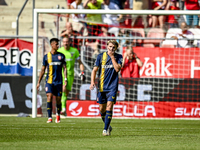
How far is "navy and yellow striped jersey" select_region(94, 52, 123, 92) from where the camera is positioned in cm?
729

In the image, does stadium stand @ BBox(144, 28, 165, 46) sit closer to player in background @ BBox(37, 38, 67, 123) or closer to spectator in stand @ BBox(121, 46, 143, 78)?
spectator in stand @ BBox(121, 46, 143, 78)

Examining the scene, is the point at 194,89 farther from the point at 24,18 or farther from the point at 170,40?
the point at 24,18

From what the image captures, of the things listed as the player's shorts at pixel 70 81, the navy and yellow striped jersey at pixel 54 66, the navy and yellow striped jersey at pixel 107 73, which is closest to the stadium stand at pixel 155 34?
the player's shorts at pixel 70 81

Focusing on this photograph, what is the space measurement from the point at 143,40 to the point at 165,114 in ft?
8.79

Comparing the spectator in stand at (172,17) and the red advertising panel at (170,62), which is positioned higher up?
the spectator in stand at (172,17)

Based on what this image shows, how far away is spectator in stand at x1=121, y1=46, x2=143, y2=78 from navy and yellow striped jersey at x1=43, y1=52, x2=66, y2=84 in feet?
11.9

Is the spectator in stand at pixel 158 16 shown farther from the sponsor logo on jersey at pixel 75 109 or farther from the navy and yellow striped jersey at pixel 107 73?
the navy and yellow striped jersey at pixel 107 73

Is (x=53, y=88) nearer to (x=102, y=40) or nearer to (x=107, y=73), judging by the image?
(x=107, y=73)

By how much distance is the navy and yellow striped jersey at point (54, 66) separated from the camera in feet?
33.0

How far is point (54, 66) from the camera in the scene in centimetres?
1011

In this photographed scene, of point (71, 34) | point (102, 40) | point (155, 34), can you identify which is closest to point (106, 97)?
point (71, 34)

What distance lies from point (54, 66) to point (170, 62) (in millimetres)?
4757

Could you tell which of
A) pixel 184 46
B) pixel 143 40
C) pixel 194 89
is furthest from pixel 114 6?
pixel 194 89

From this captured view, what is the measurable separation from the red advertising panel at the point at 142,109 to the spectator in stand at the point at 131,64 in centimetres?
94
